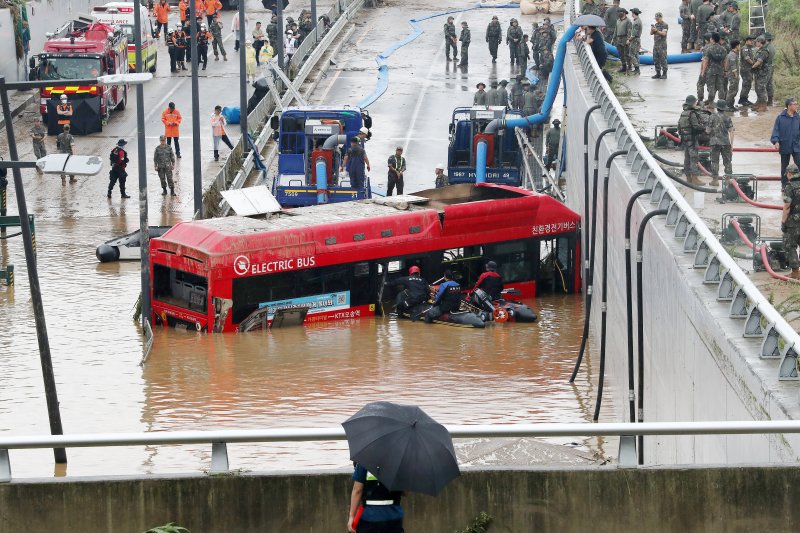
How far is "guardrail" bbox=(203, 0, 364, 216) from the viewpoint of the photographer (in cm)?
3662

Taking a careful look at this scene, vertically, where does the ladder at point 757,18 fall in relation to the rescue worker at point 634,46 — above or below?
above

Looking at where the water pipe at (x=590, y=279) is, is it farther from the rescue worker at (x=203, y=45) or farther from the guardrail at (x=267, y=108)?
the rescue worker at (x=203, y=45)

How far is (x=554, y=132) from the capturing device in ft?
134

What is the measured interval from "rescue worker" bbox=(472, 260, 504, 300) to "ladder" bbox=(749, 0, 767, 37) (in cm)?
1267

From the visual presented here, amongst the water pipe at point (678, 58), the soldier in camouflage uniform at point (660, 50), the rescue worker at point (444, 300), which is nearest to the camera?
the rescue worker at point (444, 300)

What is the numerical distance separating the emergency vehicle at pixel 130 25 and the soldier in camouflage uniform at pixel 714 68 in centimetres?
2559

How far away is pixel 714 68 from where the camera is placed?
1204 inches

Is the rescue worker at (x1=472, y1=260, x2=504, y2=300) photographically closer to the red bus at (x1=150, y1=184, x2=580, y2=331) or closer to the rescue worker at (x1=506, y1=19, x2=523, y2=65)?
the red bus at (x1=150, y1=184, x2=580, y2=331)

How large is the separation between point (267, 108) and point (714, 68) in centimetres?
2036

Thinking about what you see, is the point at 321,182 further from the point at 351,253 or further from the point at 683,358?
the point at 683,358

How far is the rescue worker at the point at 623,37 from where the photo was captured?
115 ft

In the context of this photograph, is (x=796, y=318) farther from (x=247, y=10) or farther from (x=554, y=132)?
(x=247, y=10)

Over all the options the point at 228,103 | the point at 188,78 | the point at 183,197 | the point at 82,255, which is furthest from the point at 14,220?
the point at 188,78

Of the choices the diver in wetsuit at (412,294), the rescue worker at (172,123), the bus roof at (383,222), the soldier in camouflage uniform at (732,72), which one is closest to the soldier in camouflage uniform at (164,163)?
the rescue worker at (172,123)
